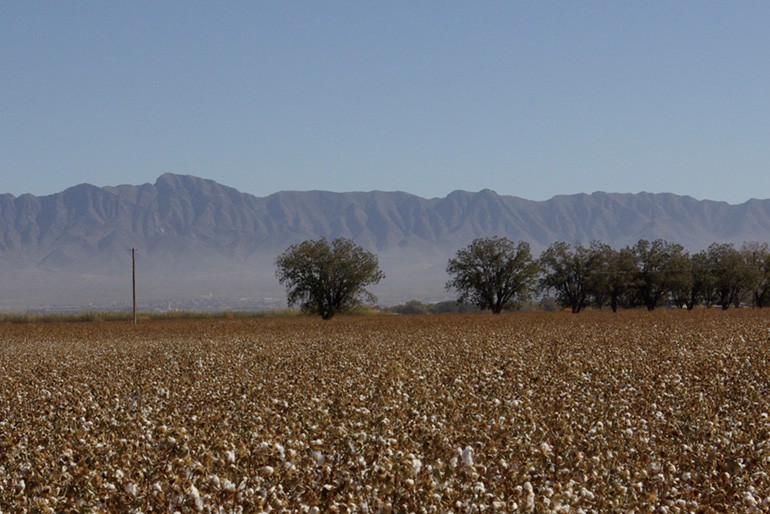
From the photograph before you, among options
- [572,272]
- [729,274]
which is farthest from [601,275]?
[729,274]

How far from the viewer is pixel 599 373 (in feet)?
54.9

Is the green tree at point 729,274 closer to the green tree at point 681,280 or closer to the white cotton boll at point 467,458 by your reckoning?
the green tree at point 681,280

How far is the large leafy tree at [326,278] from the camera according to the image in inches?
3199

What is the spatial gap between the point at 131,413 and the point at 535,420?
19.4 feet

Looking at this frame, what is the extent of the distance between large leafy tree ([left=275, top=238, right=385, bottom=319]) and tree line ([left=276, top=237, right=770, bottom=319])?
111 cm

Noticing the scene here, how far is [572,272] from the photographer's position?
103 meters

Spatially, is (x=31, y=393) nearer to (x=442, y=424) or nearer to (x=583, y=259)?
(x=442, y=424)

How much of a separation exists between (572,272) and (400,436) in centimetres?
9575

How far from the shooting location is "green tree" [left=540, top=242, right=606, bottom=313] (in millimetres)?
101188

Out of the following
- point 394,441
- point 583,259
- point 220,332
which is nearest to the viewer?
point 394,441

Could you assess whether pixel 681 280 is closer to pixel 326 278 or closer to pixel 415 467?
pixel 326 278

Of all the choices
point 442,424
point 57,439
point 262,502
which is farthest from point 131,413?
point 262,502

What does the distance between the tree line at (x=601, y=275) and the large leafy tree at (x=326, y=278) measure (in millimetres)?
1114

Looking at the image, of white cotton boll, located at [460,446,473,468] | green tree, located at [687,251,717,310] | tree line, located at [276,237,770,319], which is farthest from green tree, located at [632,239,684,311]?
white cotton boll, located at [460,446,473,468]
